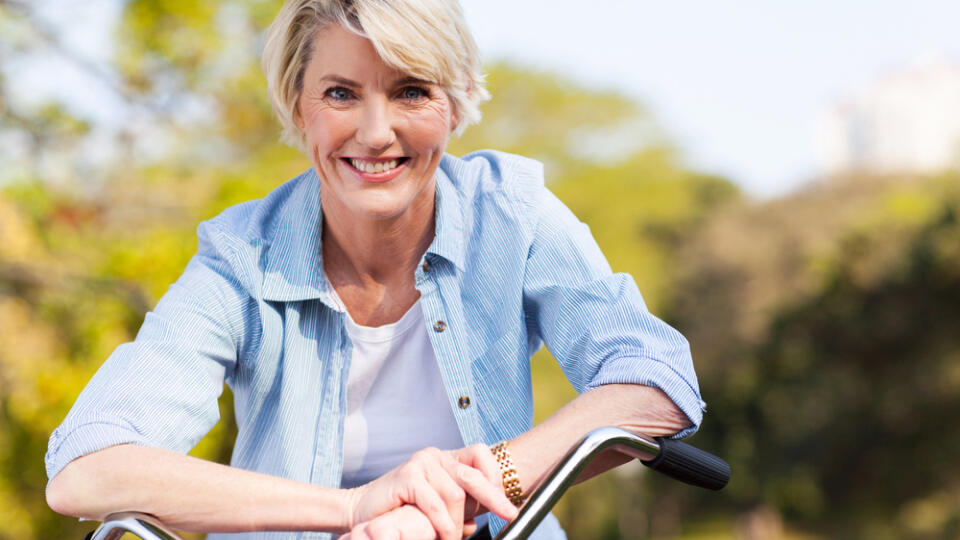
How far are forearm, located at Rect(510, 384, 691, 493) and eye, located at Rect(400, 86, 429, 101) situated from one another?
0.54 metres

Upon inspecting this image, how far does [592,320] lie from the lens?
5.20 ft

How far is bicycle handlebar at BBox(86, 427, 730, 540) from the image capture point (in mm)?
1235

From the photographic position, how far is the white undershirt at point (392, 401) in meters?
1.72

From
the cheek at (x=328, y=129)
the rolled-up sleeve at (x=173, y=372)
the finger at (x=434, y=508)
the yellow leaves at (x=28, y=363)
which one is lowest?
the yellow leaves at (x=28, y=363)

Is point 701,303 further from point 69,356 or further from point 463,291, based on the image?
point 463,291

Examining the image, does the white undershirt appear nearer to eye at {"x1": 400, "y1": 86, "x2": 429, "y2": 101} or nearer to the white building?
eye at {"x1": 400, "y1": 86, "x2": 429, "y2": 101}

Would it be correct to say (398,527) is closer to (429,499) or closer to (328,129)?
(429,499)

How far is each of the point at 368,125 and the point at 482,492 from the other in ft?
1.97

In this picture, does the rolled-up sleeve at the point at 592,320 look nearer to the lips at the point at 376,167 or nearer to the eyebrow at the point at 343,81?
the lips at the point at 376,167

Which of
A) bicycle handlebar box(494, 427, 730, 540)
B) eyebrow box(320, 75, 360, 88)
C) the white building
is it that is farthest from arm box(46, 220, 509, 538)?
the white building

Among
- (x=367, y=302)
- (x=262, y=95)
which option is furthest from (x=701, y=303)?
(x=367, y=302)

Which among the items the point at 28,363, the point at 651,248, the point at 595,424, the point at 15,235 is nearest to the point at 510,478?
the point at 595,424

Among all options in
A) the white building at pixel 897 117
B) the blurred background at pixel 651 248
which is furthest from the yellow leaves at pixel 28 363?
the white building at pixel 897 117

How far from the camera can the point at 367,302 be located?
1.79 metres
